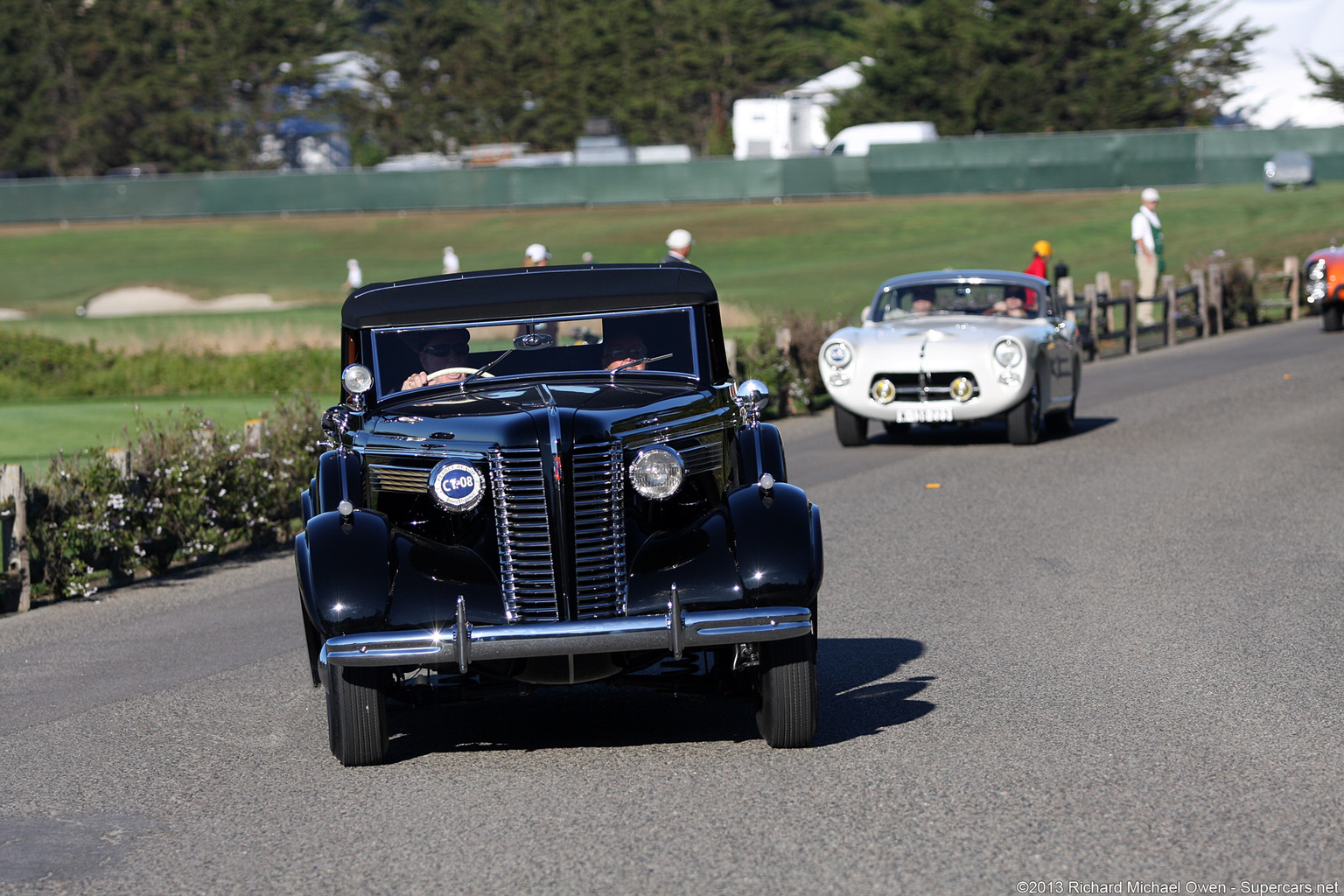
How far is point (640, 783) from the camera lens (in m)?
6.09

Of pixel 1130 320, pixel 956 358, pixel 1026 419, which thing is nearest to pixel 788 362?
pixel 956 358

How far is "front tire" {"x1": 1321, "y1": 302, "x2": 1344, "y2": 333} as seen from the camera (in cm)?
2781

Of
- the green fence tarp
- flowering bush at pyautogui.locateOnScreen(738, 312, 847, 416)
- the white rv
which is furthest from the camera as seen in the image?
the white rv

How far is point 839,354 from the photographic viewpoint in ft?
53.5

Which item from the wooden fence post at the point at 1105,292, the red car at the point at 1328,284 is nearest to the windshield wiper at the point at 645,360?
the wooden fence post at the point at 1105,292

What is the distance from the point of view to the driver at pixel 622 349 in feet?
24.4

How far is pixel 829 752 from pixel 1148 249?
22098 mm

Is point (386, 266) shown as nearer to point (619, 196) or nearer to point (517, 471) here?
point (619, 196)

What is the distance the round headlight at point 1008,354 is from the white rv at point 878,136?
44.7 metres

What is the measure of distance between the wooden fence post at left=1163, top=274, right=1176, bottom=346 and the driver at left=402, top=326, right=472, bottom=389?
22.1m

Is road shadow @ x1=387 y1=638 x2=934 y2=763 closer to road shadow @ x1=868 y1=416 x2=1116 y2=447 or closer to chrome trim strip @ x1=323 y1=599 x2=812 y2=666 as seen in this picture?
chrome trim strip @ x1=323 y1=599 x2=812 y2=666

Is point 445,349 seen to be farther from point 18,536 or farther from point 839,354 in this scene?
point 839,354

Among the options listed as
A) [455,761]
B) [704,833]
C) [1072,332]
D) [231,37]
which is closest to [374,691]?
[455,761]

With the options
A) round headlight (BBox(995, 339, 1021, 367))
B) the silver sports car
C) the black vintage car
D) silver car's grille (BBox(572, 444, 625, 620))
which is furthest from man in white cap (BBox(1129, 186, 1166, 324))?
silver car's grille (BBox(572, 444, 625, 620))
